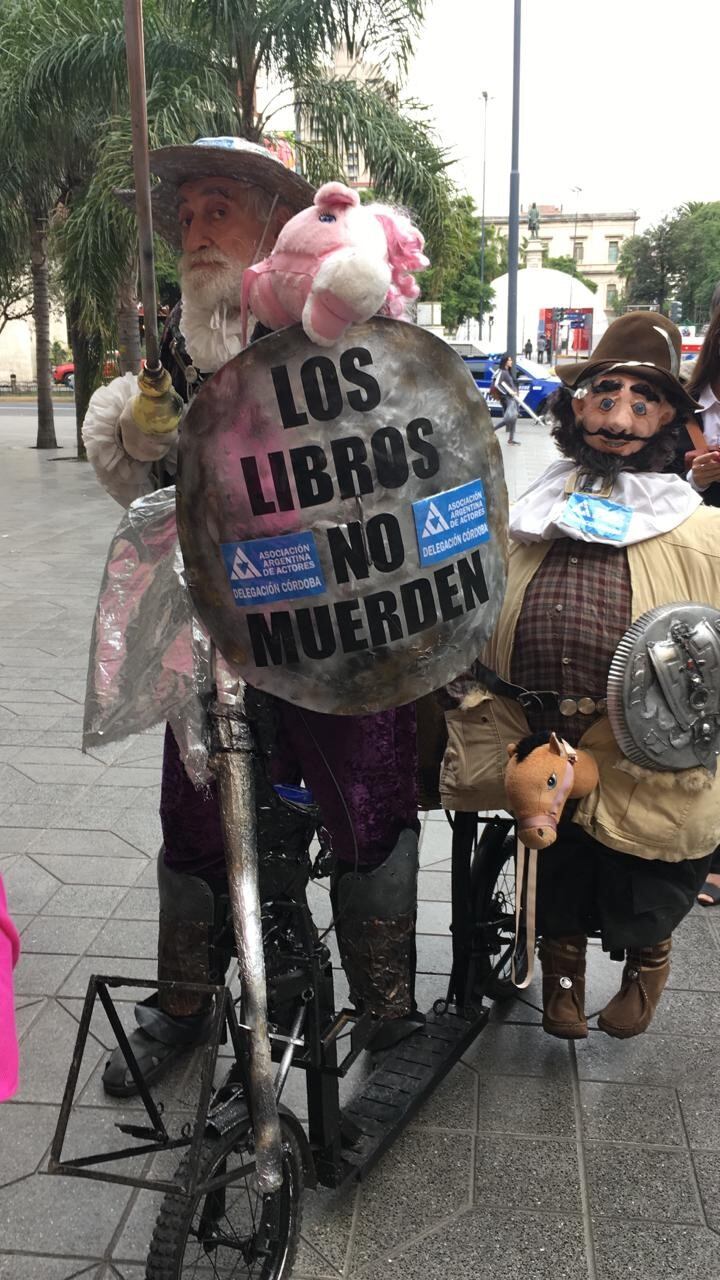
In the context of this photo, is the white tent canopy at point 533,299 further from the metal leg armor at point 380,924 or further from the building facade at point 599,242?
the metal leg armor at point 380,924

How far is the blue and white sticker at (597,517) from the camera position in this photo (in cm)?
221

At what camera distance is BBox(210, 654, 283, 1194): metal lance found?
5.30 ft

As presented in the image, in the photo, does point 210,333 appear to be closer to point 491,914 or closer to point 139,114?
point 139,114

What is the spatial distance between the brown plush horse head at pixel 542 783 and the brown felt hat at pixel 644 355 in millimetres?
777

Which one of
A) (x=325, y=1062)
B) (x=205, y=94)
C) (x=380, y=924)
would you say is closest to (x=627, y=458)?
(x=380, y=924)

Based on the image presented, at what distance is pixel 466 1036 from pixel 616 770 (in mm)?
757

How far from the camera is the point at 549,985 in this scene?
8.07 ft

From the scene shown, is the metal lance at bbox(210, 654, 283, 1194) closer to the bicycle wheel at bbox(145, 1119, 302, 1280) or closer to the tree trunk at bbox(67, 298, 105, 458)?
the bicycle wheel at bbox(145, 1119, 302, 1280)

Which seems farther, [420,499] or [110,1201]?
[110,1201]

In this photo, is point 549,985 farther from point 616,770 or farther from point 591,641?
point 591,641

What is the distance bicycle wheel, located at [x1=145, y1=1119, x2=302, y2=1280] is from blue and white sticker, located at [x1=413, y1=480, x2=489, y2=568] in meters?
0.97

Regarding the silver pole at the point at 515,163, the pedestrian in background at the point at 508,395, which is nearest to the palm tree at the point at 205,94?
the silver pole at the point at 515,163

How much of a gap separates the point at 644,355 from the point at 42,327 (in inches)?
596

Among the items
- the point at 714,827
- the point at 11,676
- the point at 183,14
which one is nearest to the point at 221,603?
the point at 714,827
